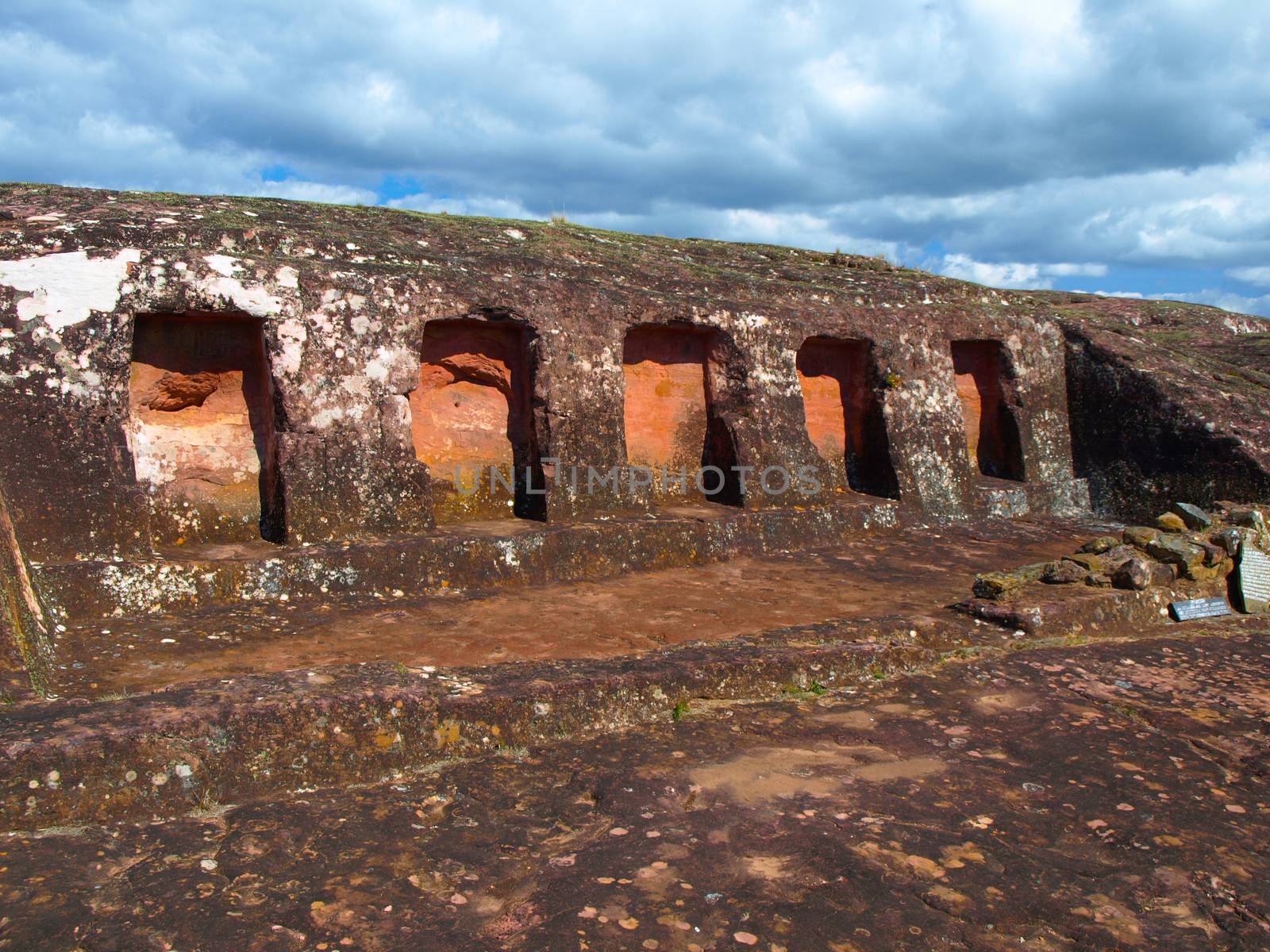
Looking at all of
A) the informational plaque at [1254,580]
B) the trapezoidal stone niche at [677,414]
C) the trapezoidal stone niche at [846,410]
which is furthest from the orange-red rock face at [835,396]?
the informational plaque at [1254,580]

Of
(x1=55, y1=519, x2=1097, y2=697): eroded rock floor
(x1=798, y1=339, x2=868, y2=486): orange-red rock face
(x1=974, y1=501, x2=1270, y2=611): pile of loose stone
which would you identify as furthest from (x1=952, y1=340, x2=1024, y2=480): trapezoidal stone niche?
(x1=974, y1=501, x2=1270, y2=611): pile of loose stone

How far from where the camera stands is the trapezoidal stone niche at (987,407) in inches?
364

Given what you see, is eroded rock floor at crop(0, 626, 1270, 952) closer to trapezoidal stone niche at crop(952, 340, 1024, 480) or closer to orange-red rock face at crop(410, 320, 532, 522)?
orange-red rock face at crop(410, 320, 532, 522)

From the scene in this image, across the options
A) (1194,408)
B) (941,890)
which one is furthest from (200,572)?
(1194,408)

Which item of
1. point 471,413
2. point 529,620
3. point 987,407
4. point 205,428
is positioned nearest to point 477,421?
point 471,413

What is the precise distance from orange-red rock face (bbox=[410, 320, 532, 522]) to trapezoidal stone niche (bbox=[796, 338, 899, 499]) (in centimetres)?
255

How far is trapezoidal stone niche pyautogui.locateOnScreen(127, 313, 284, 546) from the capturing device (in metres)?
5.73

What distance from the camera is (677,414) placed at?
7793 millimetres

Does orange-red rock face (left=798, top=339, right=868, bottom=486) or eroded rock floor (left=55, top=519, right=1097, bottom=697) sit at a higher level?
orange-red rock face (left=798, top=339, right=868, bottom=486)

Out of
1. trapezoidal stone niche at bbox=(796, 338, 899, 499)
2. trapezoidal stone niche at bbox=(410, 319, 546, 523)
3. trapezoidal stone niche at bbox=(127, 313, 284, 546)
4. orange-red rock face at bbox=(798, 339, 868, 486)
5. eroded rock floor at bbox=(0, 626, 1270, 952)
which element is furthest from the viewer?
orange-red rock face at bbox=(798, 339, 868, 486)

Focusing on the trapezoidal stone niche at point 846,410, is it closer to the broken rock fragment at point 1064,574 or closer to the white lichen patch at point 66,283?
the broken rock fragment at point 1064,574

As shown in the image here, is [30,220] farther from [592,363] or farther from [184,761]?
[184,761]

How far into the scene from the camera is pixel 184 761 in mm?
3227

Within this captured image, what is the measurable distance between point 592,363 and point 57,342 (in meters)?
3.13
